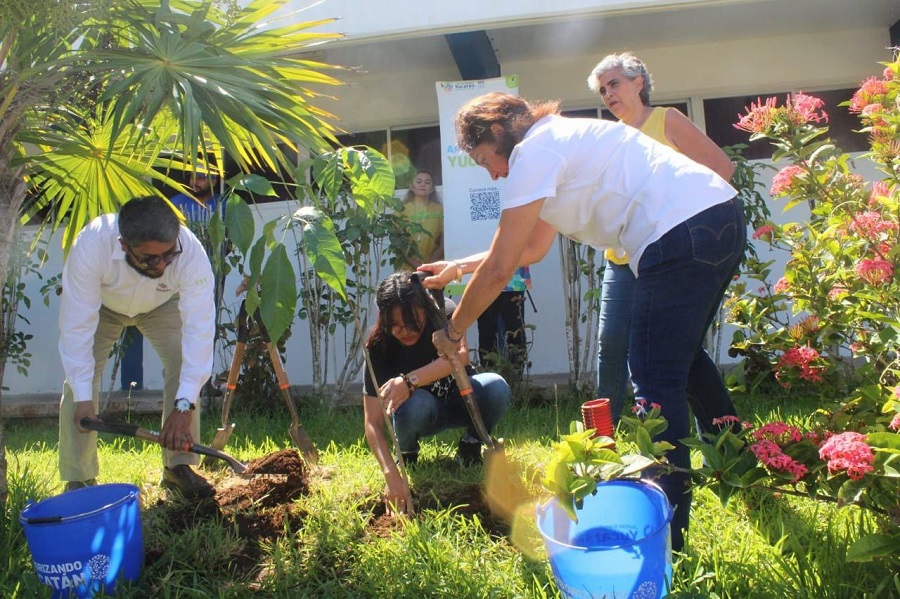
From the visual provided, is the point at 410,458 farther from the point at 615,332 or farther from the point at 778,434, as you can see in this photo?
the point at 778,434

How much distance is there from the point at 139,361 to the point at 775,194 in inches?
220

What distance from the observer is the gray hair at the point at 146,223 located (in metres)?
2.77

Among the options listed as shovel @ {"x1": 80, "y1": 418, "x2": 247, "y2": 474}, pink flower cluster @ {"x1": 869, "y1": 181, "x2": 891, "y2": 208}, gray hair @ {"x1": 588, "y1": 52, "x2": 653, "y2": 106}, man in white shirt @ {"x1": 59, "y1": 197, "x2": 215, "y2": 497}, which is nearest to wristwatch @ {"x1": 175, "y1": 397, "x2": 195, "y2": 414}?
man in white shirt @ {"x1": 59, "y1": 197, "x2": 215, "y2": 497}

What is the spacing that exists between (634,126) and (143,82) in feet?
5.91

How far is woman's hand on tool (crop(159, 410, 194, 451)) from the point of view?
2.79 metres

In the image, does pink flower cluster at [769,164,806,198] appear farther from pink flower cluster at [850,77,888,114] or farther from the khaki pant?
the khaki pant

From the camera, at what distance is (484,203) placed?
516 centimetres

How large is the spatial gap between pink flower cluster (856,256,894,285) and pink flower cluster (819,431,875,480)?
0.57 m

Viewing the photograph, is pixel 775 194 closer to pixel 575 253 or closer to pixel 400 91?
pixel 575 253

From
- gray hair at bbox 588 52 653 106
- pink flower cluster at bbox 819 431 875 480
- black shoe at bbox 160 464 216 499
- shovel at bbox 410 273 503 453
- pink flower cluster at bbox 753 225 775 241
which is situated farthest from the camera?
black shoe at bbox 160 464 216 499

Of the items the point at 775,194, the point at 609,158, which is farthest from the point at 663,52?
the point at 609,158

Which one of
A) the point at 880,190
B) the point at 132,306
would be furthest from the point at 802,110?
the point at 132,306

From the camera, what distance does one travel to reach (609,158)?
86.6 inches

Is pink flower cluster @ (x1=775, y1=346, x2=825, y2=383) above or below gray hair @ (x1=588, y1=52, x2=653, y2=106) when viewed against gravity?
below
